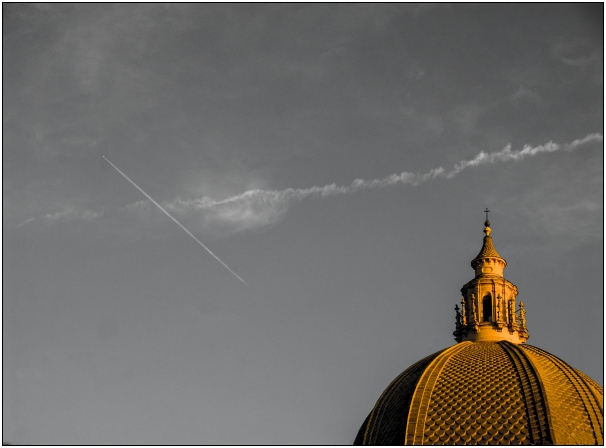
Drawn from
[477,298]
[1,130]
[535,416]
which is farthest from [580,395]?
[1,130]

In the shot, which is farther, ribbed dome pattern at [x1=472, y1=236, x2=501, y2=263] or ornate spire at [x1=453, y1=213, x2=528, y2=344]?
ribbed dome pattern at [x1=472, y1=236, x2=501, y2=263]

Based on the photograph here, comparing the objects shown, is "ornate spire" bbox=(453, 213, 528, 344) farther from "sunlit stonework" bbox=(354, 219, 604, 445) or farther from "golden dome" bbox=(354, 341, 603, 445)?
"golden dome" bbox=(354, 341, 603, 445)

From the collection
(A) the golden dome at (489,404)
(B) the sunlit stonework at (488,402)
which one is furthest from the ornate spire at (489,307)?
(A) the golden dome at (489,404)

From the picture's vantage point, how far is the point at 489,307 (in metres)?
63.6

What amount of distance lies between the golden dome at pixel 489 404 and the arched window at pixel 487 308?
6.05 metres

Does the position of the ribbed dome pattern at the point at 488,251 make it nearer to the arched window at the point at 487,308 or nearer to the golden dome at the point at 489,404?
the arched window at the point at 487,308

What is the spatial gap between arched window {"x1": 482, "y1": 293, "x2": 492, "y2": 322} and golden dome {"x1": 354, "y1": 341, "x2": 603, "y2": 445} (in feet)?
19.9

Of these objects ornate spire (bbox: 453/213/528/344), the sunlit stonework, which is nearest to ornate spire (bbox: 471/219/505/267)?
ornate spire (bbox: 453/213/528/344)

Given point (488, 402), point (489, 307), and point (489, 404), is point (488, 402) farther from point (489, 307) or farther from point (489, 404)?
point (489, 307)

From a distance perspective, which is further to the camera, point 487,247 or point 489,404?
point 487,247

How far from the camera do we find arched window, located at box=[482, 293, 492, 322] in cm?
6337

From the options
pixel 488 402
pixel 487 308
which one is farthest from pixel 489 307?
pixel 488 402

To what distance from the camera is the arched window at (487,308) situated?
6337cm

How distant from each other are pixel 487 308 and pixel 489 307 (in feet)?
0.40
